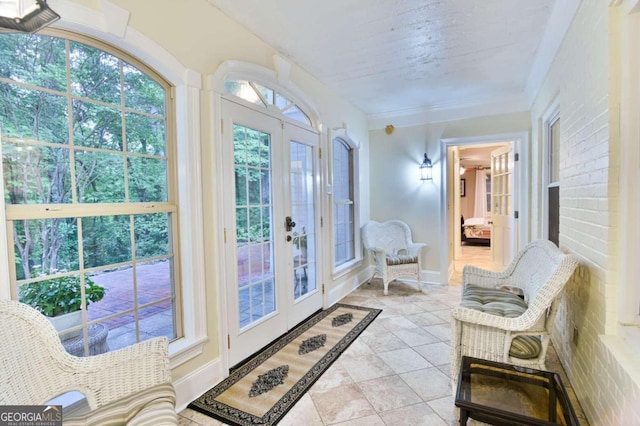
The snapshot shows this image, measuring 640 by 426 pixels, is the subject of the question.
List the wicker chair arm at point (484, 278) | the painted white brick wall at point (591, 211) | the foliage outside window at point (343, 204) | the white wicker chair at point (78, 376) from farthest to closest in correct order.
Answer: the foliage outside window at point (343, 204)
the wicker chair arm at point (484, 278)
the painted white brick wall at point (591, 211)
the white wicker chair at point (78, 376)

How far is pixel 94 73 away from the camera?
1.64 m

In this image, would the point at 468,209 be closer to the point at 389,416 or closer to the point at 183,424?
the point at 389,416

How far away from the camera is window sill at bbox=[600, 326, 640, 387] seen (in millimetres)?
1295

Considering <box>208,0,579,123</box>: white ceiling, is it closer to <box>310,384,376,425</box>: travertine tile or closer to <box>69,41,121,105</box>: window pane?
<box>69,41,121,105</box>: window pane

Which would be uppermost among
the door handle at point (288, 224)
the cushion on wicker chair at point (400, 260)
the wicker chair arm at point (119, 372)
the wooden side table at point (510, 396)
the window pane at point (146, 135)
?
the window pane at point (146, 135)

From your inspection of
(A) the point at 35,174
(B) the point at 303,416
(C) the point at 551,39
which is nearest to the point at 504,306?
(B) the point at 303,416

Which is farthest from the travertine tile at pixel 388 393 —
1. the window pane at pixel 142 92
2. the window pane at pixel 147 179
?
the window pane at pixel 142 92

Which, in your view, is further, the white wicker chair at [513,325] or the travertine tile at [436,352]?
the travertine tile at [436,352]

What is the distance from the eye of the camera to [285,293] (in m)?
2.95

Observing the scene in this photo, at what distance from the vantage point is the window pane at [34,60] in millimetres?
1365

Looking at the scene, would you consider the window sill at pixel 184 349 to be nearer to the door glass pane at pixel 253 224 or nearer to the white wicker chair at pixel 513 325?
the door glass pane at pixel 253 224

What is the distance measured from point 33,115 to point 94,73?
14.7 inches

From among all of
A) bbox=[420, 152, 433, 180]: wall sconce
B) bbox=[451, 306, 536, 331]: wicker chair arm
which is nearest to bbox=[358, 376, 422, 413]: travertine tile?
bbox=[451, 306, 536, 331]: wicker chair arm

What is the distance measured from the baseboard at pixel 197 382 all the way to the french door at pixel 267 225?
0.51 ft
